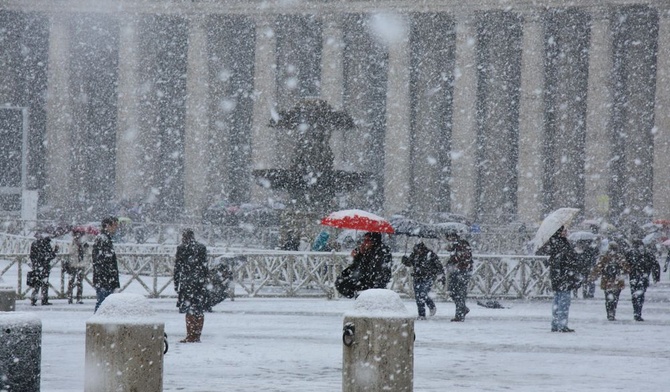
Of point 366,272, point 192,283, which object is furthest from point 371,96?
point 366,272

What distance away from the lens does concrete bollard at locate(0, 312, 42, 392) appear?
9629 mm

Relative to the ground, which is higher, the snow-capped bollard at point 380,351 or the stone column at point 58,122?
the stone column at point 58,122

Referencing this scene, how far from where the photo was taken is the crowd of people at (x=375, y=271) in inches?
600

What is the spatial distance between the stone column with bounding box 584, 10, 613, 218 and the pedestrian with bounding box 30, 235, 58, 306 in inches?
1517

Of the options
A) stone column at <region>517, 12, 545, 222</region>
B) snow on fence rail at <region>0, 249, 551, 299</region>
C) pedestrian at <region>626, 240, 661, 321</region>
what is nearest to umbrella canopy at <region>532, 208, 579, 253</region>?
pedestrian at <region>626, 240, 661, 321</region>

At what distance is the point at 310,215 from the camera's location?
30812mm

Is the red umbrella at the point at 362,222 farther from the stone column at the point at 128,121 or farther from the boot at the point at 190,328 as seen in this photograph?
the stone column at the point at 128,121

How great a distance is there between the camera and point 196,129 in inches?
2547

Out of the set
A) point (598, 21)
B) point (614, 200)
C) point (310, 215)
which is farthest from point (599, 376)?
point (614, 200)

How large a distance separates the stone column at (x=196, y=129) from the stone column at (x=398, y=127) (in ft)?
30.8

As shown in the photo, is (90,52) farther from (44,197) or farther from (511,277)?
(511,277)

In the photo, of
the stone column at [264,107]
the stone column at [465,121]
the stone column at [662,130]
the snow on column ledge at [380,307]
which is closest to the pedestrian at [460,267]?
the snow on column ledge at [380,307]

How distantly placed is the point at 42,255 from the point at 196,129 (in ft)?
133

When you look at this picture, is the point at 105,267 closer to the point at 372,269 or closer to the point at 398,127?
the point at 372,269
